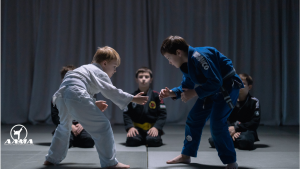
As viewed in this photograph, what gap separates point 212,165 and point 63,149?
1229 mm

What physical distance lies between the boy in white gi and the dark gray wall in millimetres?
3136

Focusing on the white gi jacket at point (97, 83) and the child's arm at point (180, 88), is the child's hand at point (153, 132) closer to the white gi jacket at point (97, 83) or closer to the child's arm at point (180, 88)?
the child's arm at point (180, 88)

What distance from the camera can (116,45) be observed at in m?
5.30

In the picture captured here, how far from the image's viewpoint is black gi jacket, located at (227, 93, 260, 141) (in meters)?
2.97

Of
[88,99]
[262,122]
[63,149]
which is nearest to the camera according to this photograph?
[88,99]

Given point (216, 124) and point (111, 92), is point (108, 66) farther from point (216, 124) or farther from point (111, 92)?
point (216, 124)

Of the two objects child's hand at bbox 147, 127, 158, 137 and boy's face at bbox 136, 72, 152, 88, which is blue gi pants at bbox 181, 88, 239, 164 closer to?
child's hand at bbox 147, 127, 158, 137

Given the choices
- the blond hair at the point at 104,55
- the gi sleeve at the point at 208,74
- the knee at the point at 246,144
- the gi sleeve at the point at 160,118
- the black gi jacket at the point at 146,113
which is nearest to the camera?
the gi sleeve at the point at 208,74

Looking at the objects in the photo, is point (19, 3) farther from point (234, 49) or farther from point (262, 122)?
point (262, 122)

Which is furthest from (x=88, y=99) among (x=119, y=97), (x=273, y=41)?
(x=273, y=41)

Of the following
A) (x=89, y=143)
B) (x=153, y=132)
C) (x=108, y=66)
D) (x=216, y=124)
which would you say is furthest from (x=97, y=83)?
(x=153, y=132)

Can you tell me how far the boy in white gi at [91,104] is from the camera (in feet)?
6.40

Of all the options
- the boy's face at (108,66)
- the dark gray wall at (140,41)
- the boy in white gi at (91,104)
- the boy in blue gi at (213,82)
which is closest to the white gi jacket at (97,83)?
the boy in white gi at (91,104)

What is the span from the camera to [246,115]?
3107 millimetres
